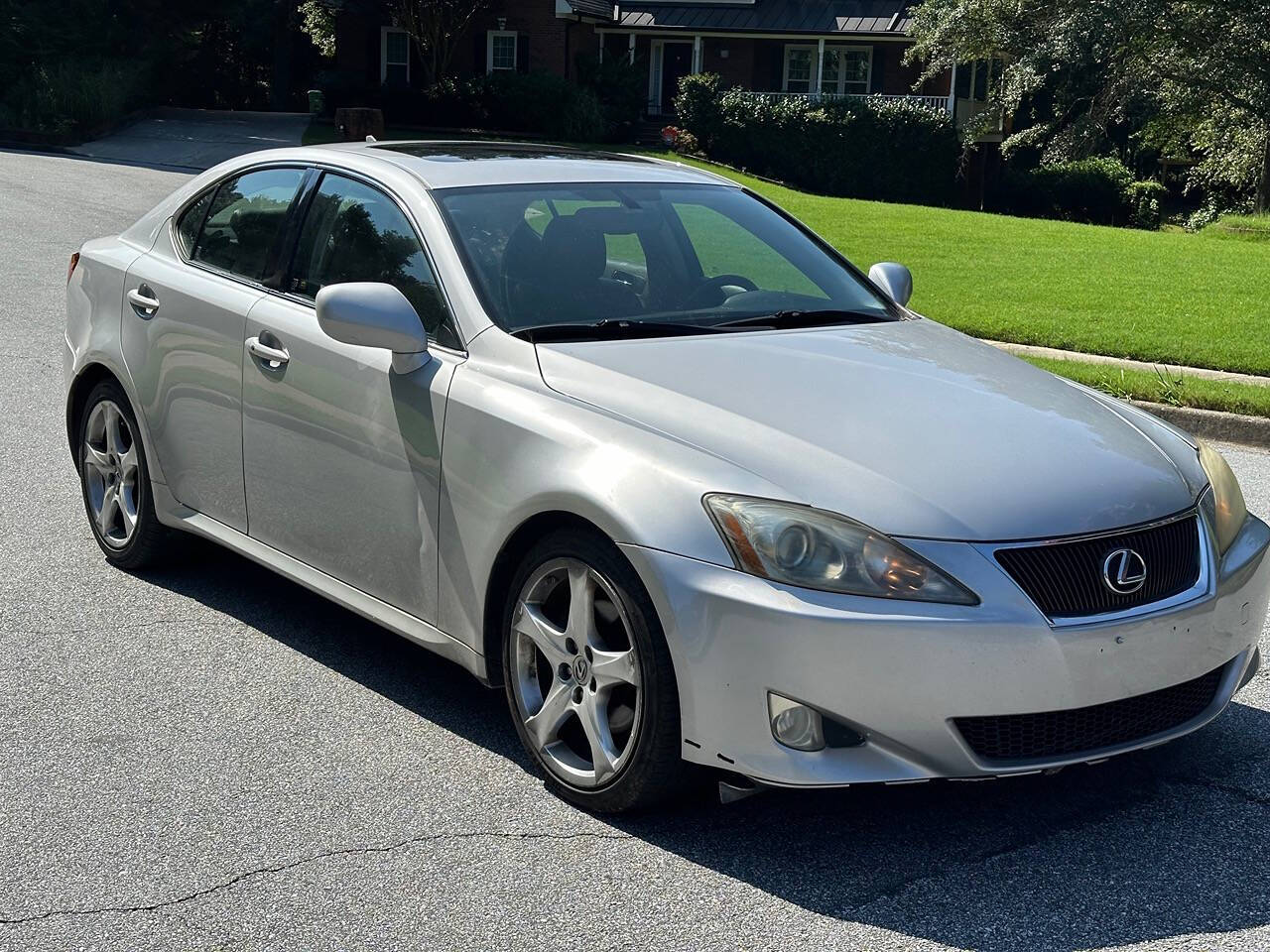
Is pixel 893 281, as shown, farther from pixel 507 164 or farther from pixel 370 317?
pixel 370 317

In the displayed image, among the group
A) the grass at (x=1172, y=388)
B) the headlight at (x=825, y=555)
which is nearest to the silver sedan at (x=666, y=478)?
the headlight at (x=825, y=555)

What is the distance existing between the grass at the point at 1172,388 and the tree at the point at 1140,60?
27.4 m

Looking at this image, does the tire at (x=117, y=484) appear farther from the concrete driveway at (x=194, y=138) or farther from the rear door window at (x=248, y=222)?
the concrete driveway at (x=194, y=138)

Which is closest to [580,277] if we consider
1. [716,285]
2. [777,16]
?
[716,285]

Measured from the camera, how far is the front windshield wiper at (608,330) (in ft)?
15.2

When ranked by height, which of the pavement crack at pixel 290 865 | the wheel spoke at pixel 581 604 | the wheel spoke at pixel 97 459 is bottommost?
the pavement crack at pixel 290 865

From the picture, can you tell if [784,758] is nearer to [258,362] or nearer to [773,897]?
[773,897]

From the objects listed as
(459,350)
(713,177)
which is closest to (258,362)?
(459,350)

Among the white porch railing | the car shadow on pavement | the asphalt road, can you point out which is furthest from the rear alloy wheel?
the white porch railing

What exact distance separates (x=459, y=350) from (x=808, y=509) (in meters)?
1.37

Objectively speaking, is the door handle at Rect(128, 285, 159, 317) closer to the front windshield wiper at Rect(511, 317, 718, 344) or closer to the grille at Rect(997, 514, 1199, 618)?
the front windshield wiper at Rect(511, 317, 718, 344)

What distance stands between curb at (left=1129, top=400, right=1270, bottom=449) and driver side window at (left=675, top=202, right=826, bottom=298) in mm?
4480

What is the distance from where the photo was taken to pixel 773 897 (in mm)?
3670

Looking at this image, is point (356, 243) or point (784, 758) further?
point (356, 243)
